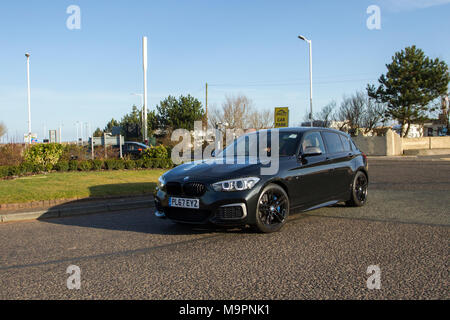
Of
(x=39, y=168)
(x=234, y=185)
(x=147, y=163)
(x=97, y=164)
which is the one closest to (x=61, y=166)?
(x=39, y=168)

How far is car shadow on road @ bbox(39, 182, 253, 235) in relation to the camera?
6.36m

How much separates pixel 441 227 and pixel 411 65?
41567 mm

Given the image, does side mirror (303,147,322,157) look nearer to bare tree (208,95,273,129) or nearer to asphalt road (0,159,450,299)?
asphalt road (0,159,450,299)

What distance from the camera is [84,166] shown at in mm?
15344

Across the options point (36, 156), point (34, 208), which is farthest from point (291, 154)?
point (36, 156)

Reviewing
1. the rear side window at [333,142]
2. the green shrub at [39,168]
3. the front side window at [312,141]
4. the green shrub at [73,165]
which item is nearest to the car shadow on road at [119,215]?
the front side window at [312,141]

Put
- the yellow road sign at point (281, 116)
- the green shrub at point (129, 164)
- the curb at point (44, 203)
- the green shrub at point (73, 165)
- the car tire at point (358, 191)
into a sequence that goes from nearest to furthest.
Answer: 1. the car tire at point (358, 191)
2. the curb at point (44, 203)
3. the green shrub at point (73, 165)
4. the green shrub at point (129, 164)
5. the yellow road sign at point (281, 116)

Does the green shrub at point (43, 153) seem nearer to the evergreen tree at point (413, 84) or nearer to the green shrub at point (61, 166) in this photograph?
the green shrub at point (61, 166)

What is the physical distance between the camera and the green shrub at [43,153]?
51.9 ft

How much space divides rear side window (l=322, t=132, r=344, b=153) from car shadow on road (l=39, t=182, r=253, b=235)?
2.47 metres

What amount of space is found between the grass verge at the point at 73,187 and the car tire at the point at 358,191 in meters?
5.25

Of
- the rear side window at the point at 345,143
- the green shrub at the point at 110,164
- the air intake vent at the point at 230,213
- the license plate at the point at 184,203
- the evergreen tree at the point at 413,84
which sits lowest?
the air intake vent at the point at 230,213

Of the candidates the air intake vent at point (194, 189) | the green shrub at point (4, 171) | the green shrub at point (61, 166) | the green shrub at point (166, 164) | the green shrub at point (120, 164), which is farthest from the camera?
the green shrub at point (166, 164)

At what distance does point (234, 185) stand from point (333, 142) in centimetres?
301
